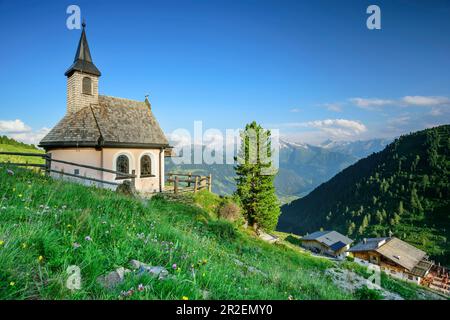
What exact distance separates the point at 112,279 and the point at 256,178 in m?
30.8

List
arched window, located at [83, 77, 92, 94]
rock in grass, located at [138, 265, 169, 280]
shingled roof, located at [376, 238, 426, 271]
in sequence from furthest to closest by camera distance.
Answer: shingled roof, located at [376, 238, 426, 271], arched window, located at [83, 77, 92, 94], rock in grass, located at [138, 265, 169, 280]

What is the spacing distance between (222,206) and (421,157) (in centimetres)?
16355

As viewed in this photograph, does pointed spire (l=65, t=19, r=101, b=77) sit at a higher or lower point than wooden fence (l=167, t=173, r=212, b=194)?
higher

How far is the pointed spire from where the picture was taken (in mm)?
19844

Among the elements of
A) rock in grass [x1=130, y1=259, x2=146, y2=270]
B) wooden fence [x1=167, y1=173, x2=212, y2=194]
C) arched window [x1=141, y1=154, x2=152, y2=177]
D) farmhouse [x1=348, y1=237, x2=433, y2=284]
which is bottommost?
farmhouse [x1=348, y1=237, x2=433, y2=284]

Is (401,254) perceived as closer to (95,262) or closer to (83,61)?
(83,61)

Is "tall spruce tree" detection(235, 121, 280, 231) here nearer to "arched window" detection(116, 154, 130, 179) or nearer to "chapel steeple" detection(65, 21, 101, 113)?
"arched window" detection(116, 154, 130, 179)

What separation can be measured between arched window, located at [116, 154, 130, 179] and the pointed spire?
7.36 metres

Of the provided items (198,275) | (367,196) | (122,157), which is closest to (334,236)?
(367,196)

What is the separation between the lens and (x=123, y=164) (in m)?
20.1

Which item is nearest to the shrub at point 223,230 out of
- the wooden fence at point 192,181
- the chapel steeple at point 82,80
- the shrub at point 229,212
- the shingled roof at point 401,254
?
the shrub at point 229,212

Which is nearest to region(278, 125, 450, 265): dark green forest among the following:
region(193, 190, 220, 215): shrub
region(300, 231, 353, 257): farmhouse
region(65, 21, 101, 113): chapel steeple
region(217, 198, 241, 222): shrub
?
region(300, 231, 353, 257): farmhouse

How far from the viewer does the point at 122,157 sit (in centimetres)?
2003

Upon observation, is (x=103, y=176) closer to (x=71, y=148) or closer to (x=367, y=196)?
(x=71, y=148)
